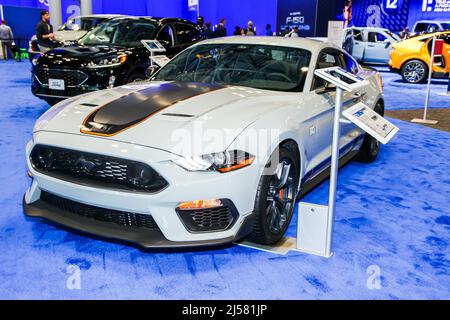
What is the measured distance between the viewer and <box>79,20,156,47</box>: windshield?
7773 millimetres

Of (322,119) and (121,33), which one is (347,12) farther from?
(322,119)

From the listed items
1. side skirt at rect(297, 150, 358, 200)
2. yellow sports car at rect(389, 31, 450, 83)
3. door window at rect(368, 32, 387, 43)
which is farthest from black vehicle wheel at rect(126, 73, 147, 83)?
door window at rect(368, 32, 387, 43)

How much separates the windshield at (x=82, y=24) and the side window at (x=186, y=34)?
3643mm

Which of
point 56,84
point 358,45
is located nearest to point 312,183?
point 56,84

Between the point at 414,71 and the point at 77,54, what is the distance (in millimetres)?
9923

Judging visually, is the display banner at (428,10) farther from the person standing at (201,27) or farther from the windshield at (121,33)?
the windshield at (121,33)

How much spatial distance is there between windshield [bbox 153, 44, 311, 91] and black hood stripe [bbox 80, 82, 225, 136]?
11.6 inches

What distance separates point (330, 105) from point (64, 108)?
2072mm

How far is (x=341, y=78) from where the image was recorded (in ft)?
9.41

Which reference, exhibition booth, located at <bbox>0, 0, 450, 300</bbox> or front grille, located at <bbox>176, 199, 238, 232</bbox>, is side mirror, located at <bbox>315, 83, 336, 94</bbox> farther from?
front grille, located at <bbox>176, 199, 238, 232</bbox>
